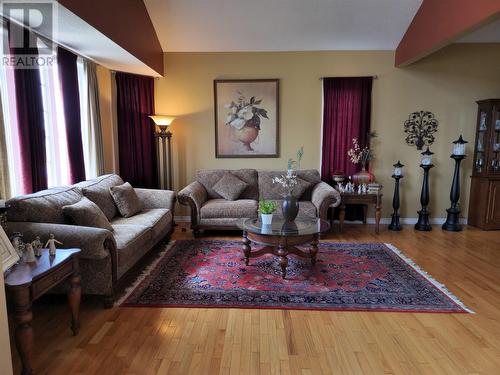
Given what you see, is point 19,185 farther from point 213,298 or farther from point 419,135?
point 419,135

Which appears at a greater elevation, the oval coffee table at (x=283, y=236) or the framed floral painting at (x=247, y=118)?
the framed floral painting at (x=247, y=118)

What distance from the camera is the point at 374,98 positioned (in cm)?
512

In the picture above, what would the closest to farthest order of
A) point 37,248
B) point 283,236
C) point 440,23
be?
1. point 37,248
2. point 283,236
3. point 440,23

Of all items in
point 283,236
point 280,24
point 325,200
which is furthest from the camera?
point 280,24

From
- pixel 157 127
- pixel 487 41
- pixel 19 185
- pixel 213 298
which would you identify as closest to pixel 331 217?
pixel 213 298

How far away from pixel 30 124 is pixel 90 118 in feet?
3.96

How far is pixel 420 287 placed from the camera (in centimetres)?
302

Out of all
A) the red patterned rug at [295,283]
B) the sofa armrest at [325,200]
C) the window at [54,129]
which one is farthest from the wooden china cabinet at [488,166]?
the window at [54,129]

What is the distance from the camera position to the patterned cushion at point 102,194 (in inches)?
137

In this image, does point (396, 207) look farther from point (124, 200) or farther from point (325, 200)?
point (124, 200)

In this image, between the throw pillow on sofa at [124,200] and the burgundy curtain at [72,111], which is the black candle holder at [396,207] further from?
the burgundy curtain at [72,111]

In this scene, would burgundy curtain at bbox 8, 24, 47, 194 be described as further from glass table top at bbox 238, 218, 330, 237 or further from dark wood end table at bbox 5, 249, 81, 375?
glass table top at bbox 238, 218, 330, 237

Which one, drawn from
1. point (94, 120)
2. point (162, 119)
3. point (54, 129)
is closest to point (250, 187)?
point (162, 119)

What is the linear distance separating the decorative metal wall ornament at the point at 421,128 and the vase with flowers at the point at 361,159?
57 centimetres
